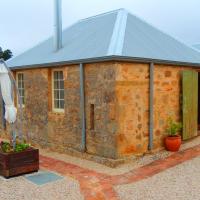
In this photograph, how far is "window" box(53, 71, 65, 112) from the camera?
10.4 metres

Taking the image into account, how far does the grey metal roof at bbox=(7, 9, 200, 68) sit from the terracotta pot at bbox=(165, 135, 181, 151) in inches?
96.6

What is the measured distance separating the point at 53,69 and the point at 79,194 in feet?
17.4

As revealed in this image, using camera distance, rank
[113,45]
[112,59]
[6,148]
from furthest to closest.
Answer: [113,45] → [112,59] → [6,148]

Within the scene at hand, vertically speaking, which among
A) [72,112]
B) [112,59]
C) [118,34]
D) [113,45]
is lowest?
[72,112]

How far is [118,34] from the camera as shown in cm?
939

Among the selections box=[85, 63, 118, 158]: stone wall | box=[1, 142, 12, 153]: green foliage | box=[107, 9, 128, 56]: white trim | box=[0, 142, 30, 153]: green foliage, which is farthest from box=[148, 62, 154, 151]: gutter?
box=[1, 142, 12, 153]: green foliage

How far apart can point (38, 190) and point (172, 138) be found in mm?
4740

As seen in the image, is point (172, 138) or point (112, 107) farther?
point (172, 138)

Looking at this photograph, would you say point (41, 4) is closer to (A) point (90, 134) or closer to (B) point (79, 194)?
(A) point (90, 134)

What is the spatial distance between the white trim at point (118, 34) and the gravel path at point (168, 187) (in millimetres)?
3401

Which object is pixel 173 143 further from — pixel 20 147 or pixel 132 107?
pixel 20 147

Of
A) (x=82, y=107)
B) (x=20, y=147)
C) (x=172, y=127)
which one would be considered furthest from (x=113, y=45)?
(x=20, y=147)

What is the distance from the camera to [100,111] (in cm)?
888

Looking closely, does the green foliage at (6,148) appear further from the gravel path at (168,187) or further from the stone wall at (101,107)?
the gravel path at (168,187)
